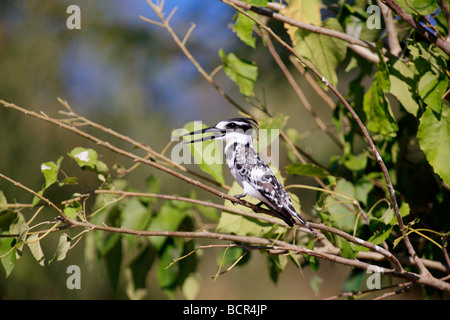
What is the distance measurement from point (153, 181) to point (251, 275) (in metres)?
1.56

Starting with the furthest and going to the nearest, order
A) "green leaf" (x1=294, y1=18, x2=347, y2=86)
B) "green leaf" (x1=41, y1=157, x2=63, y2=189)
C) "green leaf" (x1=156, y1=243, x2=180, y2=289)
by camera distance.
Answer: "green leaf" (x1=156, y1=243, x2=180, y2=289)
"green leaf" (x1=294, y1=18, x2=347, y2=86)
"green leaf" (x1=41, y1=157, x2=63, y2=189)

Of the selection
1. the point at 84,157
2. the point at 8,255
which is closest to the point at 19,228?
the point at 8,255

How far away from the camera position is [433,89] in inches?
47.1

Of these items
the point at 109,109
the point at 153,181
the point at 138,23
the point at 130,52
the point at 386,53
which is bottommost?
the point at 153,181

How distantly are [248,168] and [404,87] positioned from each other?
0.53 meters

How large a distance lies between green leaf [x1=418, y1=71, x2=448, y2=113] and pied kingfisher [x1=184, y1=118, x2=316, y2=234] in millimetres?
465

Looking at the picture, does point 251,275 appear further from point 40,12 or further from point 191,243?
point 40,12

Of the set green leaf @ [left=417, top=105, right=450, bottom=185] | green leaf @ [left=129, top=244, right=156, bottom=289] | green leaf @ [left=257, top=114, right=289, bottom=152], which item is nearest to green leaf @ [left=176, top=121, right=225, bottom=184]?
green leaf @ [left=257, top=114, right=289, bottom=152]

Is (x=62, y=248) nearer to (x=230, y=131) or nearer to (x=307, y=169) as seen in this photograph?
(x=230, y=131)

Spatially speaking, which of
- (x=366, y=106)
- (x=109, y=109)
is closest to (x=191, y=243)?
(x=366, y=106)

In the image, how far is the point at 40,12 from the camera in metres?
2.78

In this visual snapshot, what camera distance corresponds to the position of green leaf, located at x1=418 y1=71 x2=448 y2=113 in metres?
1.18

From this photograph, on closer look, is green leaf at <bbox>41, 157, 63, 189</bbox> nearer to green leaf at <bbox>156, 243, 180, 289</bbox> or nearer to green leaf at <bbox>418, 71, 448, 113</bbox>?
green leaf at <bbox>156, 243, 180, 289</bbox>

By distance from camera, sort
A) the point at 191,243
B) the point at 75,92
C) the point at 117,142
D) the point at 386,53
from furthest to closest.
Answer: the point at 75,92
the point at 117,142
the point at 191,243
the point at 386,53
